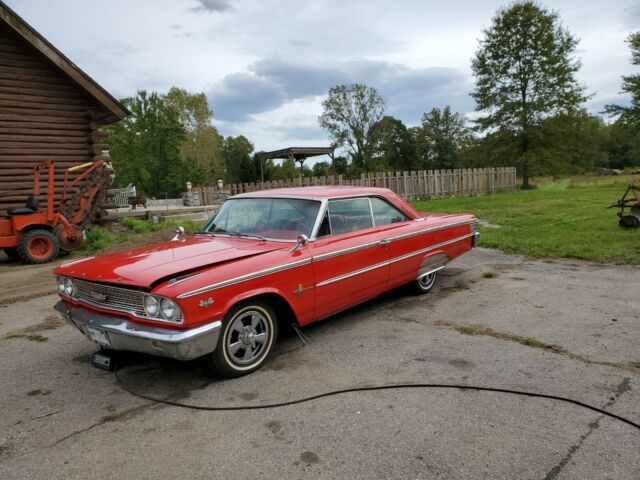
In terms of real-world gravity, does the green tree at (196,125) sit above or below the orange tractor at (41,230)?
above

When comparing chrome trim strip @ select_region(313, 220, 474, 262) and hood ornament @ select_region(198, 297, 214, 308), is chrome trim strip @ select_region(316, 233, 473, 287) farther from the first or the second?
hood ornament @ select_region(198, 297, 214, 308)

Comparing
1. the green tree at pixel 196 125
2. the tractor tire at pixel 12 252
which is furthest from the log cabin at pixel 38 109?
the green tree at pixel 196 125

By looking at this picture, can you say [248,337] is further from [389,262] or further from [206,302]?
[389,262]

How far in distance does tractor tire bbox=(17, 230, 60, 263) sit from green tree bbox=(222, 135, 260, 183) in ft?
108

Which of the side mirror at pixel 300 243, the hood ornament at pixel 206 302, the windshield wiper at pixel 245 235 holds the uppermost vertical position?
the windshield wiper at pixel 245 235

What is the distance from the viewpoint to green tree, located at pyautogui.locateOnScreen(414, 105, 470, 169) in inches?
2111

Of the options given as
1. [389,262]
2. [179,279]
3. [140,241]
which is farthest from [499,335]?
[140,241]

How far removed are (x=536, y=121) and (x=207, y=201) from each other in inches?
891

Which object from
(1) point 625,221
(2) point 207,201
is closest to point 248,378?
(1) point 625,221

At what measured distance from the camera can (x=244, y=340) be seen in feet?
11.8

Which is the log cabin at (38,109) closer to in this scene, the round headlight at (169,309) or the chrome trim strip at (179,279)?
the chrome trim strip at (179,279)

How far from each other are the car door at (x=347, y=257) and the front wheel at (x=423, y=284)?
2.99 feet

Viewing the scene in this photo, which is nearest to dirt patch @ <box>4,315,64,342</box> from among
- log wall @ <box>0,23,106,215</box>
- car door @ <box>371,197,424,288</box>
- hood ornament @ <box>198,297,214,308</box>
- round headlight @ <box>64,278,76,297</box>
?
round headlight @ <box>64,278,76,297</box>

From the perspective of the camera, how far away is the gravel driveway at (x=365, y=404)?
2475mm
